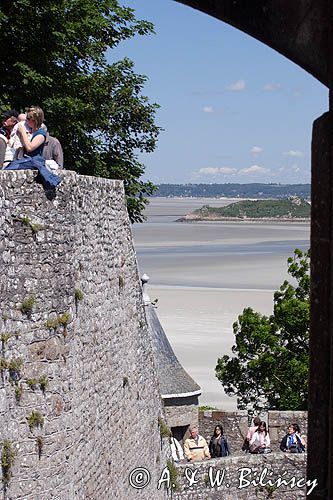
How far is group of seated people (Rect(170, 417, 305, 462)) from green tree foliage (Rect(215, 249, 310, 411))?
21.5 ft

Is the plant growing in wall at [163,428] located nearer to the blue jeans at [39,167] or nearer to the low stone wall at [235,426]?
the low stone wall at [235,426]

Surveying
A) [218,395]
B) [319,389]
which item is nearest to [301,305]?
[218,395]

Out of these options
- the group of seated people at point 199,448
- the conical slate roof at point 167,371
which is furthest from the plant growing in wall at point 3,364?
the conical slate roof at point 167,371

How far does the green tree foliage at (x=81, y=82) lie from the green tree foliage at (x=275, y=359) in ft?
16.4

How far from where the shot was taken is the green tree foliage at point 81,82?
20.7 metres

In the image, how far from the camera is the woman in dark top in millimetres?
9336

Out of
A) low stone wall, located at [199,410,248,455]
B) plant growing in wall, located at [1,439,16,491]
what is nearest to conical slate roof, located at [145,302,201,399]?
low stone wall, located at [199,410,248,455]

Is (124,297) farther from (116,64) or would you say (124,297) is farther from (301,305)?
(301,305)

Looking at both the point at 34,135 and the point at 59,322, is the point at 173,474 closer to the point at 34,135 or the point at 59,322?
the point at 59,322

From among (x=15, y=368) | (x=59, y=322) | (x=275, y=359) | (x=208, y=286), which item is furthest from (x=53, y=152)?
(x=208, y=286)

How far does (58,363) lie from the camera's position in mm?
9516

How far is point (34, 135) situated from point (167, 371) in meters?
12.4

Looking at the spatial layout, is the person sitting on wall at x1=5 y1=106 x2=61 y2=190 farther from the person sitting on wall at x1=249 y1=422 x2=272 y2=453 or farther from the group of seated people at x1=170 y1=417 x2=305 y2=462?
the person sitting on wall at x1=249 y1=422 x2=272 y2=453

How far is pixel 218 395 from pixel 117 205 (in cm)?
2024
